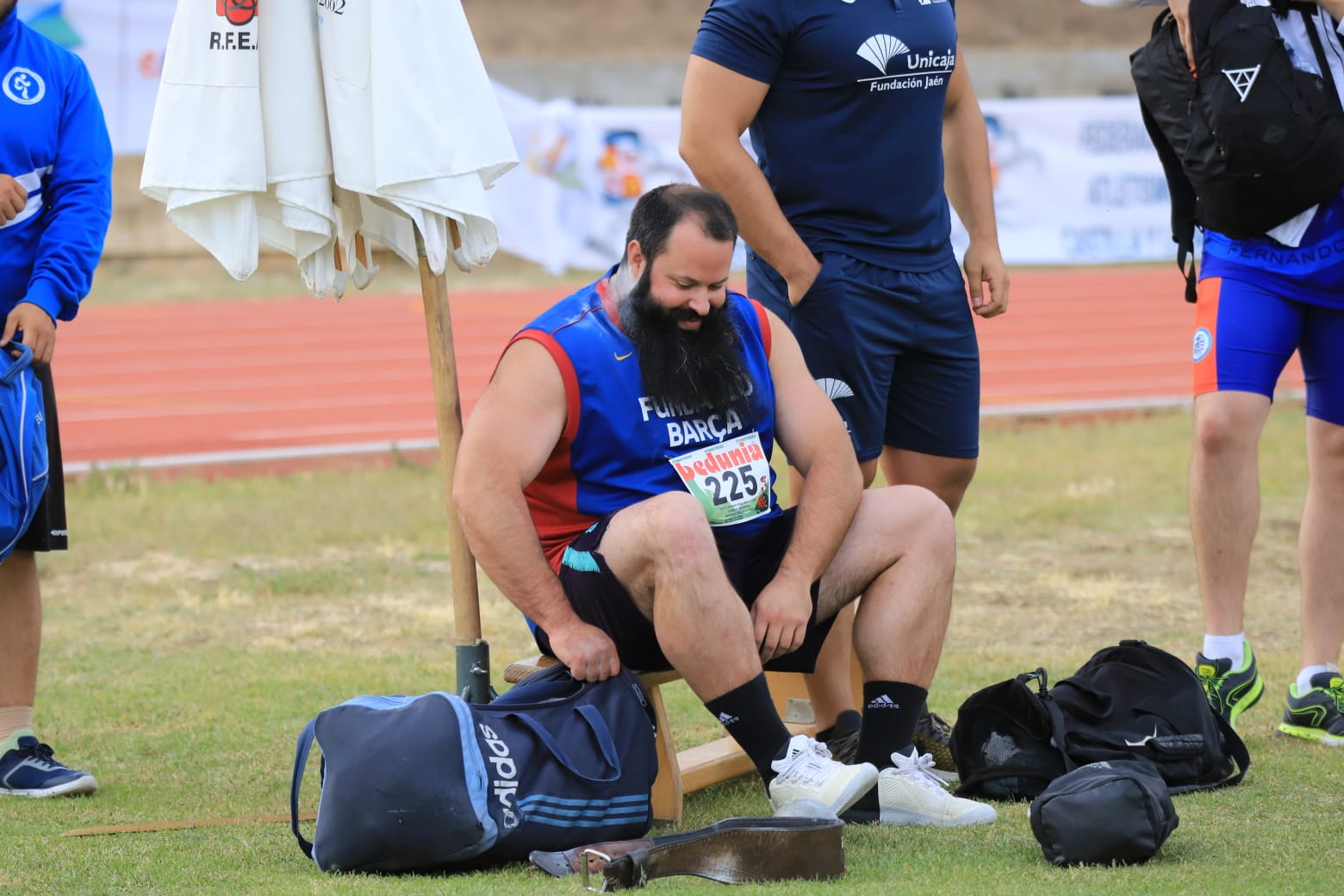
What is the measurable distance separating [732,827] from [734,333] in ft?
3.83

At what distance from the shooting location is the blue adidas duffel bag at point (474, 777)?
10.6ft

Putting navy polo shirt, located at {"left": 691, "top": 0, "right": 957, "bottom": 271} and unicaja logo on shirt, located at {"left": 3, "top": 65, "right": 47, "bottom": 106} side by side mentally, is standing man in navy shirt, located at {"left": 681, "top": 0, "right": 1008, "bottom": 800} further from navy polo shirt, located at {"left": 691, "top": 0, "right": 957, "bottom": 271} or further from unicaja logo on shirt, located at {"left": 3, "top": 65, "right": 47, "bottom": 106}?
unicaja logo on shirt, located at {"left": 3, "top": 65, "right": 47, "bottom": 106}

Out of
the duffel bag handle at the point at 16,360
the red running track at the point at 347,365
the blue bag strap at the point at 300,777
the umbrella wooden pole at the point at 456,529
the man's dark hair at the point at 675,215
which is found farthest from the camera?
the red running track at the point at 347,365

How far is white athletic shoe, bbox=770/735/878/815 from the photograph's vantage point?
335cm

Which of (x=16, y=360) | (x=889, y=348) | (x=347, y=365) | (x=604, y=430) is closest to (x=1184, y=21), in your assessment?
(x=889, y=348)

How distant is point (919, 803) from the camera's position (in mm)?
3594

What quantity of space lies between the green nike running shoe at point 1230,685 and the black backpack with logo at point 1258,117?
44.1 inches

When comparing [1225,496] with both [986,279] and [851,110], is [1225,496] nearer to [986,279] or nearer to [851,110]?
[986,279]

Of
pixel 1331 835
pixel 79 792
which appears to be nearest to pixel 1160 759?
pixel 1331 835

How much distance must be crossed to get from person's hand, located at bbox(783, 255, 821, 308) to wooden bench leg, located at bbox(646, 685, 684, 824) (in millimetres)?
1109

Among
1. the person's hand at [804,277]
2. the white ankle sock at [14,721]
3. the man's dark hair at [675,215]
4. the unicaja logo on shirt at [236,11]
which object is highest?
the unicaja logo on shirt at [236,11]

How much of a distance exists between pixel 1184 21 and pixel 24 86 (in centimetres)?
292

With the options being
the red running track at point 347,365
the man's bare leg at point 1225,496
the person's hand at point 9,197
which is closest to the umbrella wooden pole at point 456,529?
the person's hand at point 9,197

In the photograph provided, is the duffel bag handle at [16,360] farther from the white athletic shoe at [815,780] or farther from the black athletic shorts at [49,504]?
the white athletic shoe at [815,780]
